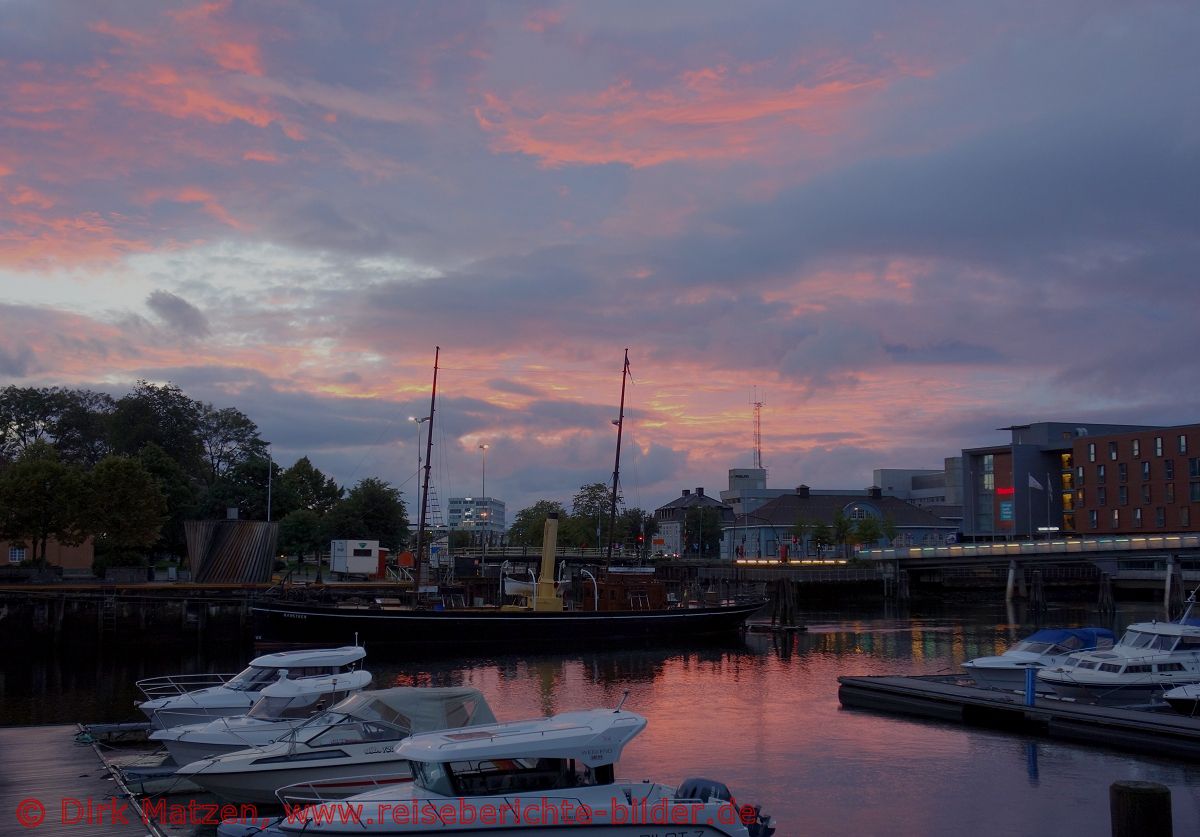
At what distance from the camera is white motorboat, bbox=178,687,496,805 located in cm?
1880

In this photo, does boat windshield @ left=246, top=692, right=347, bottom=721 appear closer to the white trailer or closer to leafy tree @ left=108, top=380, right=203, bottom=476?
the white trailer

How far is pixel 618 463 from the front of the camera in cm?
7594

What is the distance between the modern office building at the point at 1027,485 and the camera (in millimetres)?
122750

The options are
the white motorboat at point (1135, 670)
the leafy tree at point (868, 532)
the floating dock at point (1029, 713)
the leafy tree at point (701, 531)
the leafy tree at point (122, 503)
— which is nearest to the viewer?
the floating dock at point (1029, 713)

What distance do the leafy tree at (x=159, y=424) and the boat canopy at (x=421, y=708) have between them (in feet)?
286

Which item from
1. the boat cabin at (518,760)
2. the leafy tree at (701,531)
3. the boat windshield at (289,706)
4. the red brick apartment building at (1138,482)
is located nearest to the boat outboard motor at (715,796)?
the boat cabin at (518,760)

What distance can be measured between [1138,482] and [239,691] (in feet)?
334

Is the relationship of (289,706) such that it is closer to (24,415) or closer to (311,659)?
(311,659)

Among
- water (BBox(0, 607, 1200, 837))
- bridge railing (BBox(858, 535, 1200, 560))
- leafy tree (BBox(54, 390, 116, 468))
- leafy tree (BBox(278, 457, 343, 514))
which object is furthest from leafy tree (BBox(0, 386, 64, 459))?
bridge railing (BBox(858, 535, 1200, 560))

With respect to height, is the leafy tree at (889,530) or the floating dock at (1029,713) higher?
the leafy tree at (889,530)

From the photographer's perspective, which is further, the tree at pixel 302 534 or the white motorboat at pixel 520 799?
the tree at pixel 302 534

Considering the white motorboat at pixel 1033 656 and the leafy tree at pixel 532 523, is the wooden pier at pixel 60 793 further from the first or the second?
the leafy tree at pixel 532 523

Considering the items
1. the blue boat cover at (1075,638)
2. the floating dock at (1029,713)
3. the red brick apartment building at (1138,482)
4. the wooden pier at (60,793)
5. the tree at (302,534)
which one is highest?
the red brick apartment building at (1138,482)

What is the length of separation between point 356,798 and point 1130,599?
100913mm
